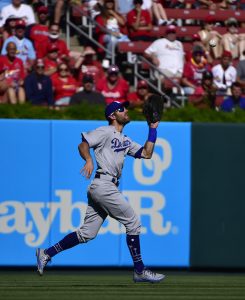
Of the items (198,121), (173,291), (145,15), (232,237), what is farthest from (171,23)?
(173,291)

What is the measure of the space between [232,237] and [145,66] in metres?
4.06

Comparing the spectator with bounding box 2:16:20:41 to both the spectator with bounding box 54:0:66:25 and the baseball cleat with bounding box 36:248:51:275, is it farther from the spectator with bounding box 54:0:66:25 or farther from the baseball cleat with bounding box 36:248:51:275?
the baseball cleat with bounding box 36:248:51:275

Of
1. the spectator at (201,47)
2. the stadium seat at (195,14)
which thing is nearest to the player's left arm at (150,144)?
the spectator at (201,47)

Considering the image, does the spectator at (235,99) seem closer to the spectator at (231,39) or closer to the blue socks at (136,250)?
the spectator at (231,39)

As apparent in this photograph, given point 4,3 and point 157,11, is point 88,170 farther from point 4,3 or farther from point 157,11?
point 157,11

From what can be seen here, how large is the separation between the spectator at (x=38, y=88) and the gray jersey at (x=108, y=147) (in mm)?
3835

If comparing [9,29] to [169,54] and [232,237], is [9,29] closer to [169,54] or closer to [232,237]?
[169,54]

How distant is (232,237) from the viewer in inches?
477

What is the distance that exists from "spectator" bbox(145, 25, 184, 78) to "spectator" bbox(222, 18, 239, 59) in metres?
1.23

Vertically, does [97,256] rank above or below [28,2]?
below

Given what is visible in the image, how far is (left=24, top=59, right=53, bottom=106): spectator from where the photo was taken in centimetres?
1290

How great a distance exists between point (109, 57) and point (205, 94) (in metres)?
2.21

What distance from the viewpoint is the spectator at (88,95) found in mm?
12823

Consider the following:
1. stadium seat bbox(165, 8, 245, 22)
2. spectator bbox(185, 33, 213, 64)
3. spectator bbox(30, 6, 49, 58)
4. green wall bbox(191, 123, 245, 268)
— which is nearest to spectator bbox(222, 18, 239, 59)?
stadium seat bbox(165, 8, 245, 22)
